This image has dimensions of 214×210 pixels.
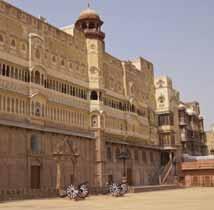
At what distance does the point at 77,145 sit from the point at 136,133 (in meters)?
16.0

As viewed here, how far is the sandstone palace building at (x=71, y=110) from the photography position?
39.9 metres

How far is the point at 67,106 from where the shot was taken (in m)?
47.5

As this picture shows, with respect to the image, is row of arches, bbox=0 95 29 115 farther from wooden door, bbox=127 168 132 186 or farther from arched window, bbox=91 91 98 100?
wooden door, bbox=127 168 132 186

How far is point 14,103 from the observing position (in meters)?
40.3

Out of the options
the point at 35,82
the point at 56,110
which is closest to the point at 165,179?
the point at 56,110

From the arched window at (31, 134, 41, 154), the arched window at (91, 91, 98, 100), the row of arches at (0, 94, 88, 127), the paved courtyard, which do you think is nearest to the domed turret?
the arched window at (91, 91, 98, 100)

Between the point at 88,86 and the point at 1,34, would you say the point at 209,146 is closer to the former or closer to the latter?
the point at 88,86

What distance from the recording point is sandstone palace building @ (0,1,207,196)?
3988 cm

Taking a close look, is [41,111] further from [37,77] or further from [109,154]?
[109,154]

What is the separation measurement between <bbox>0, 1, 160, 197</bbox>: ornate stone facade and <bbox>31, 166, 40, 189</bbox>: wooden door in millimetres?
101

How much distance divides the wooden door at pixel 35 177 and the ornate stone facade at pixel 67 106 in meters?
0.10

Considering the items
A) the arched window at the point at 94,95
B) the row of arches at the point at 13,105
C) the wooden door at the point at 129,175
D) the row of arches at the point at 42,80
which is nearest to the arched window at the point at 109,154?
the wooden door at the point at 129,175

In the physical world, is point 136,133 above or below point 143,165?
above

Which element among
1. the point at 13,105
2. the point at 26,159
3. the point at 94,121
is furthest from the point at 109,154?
the point at 13,105
